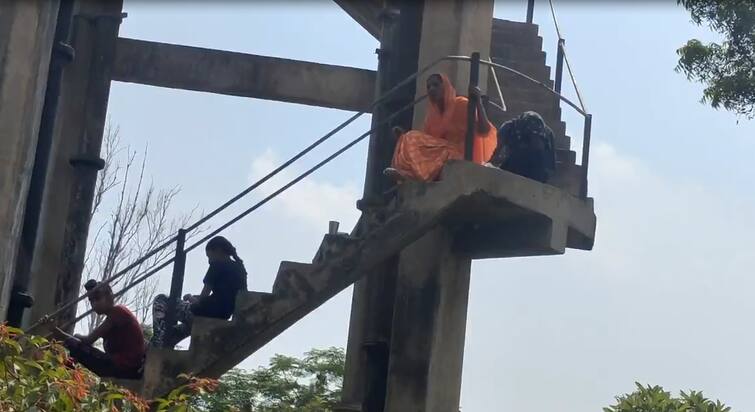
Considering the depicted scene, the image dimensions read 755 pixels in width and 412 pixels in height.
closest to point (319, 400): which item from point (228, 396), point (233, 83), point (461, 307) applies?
point (228, 396)

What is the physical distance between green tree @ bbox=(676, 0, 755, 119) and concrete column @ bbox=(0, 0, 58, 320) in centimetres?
815

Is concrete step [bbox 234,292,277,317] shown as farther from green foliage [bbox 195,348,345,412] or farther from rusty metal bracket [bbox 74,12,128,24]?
green foliage [bbox 195,348,345,412]

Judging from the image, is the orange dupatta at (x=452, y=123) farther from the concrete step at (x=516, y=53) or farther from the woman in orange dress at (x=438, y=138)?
the concrete step at (x=516, y=53)

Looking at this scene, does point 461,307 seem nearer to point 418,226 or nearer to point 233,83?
point 418,226

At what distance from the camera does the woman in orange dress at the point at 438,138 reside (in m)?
12.6

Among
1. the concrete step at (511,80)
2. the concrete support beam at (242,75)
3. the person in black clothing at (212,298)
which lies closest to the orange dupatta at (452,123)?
the concrete step at (511,80)

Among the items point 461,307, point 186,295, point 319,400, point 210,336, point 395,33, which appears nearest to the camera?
point 210,336

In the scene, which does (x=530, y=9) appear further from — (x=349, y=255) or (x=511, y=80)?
(x=349, y=255)

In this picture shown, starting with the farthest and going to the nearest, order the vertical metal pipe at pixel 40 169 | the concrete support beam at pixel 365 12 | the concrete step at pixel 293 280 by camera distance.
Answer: the concrete support beam at pixel 365 12
the vertical metal pipe at pixel 40 169
the concrete step at pixel 293 280

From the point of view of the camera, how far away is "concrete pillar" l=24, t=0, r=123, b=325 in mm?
15977

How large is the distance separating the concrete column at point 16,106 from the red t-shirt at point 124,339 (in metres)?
1.64

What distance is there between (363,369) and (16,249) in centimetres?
385

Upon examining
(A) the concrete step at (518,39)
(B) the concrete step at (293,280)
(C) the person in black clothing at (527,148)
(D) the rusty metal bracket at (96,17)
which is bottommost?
(B) the concrete step at (293,280)

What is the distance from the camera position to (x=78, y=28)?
54.7ft
